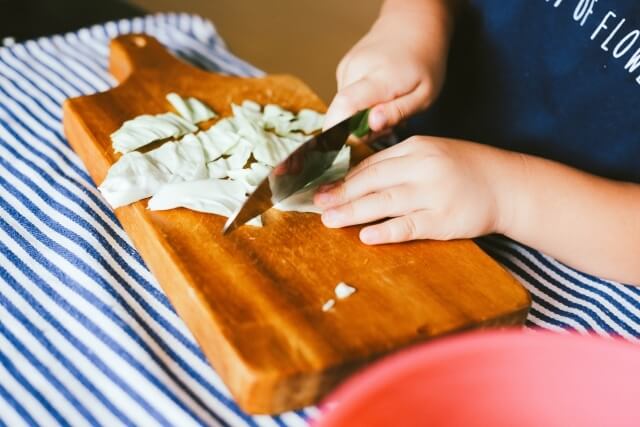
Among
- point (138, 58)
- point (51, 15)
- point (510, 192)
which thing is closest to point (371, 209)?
point (510, 192)

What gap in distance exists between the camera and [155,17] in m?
1.15

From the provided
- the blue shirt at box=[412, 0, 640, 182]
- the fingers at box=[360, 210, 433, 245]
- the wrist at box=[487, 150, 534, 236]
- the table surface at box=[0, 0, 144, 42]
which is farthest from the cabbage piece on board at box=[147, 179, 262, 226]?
the table surface at box=[0, 0, 144, 42]

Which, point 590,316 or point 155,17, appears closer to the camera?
point 590,316

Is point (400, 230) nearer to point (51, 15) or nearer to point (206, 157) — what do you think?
point (206, 157)

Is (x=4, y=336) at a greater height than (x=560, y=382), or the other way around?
(x=560, y=382)

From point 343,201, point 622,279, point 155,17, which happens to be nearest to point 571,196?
point 622,279

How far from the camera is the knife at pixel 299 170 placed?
603mm

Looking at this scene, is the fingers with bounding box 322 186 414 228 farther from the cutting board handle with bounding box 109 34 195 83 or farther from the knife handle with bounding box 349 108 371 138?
the cutting board handle with bounding box 109 34 195 83

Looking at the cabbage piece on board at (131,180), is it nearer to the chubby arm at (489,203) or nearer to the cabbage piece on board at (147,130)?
the cabbage piece on board at (147,130)

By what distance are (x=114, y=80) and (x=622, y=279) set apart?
2.36 ft

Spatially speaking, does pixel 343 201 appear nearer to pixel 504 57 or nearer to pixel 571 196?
pixel 571 196

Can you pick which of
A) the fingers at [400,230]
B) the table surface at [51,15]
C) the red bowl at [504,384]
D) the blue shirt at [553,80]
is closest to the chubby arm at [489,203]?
the fingers at [400,230]

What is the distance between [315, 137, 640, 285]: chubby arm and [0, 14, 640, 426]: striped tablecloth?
0.05 metres

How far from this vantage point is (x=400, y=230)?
0.65 m
